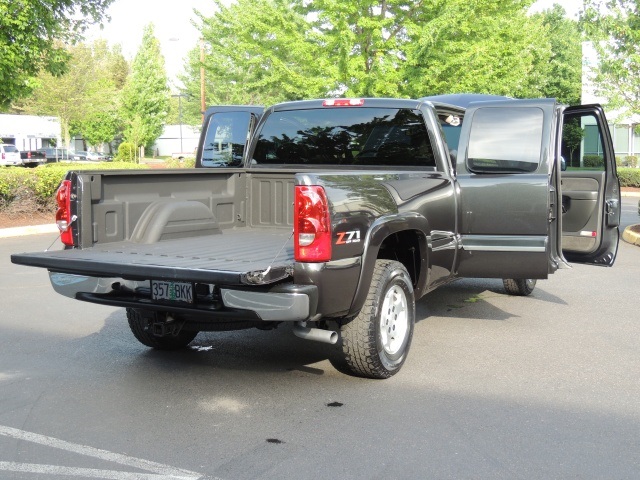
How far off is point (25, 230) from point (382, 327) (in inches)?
495

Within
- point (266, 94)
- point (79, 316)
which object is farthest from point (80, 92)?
point (79, 316)

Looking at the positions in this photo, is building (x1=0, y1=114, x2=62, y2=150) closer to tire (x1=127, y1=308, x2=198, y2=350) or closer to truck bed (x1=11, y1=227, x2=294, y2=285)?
tire (x1=127, y1=308, x2=198, y2=350)

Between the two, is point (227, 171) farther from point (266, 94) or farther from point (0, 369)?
point (266, 94)

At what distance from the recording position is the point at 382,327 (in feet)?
18.1

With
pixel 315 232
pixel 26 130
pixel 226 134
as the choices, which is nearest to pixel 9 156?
pixel 26 130

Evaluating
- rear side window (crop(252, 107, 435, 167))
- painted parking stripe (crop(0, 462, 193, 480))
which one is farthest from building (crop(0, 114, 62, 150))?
painted parking stripe (crop(0, 462, 193, 480))

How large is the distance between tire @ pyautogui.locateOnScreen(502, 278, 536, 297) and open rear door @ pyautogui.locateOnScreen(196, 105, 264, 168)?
333cm

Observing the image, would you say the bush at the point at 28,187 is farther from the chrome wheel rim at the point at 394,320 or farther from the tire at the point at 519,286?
the chrome wheel rim at the point at 394,320

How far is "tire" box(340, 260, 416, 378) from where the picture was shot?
5293 mm

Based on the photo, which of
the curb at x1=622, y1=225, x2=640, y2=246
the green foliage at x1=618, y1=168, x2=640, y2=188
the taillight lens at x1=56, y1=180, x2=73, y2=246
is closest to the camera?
the taillight lens at x1=56, y1=180, x2=73, y2=246

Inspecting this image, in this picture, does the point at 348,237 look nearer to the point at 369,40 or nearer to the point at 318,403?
the point at 318,403

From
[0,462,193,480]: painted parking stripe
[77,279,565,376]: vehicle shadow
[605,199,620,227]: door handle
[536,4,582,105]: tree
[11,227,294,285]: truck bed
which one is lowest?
[77,279,565,376]: vehicle shadow

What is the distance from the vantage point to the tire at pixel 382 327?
208 inches

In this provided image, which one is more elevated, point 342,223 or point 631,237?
point 342,223
